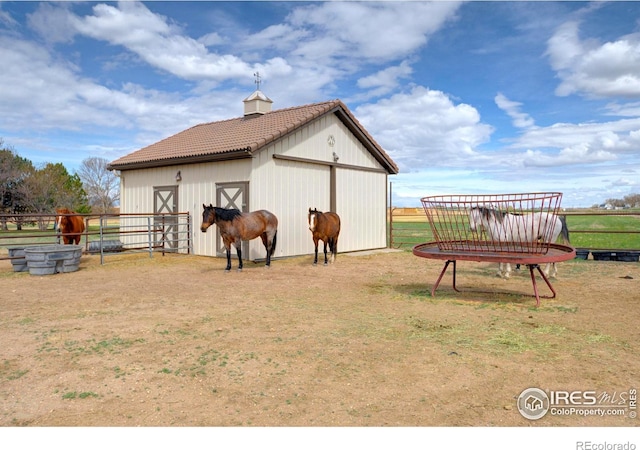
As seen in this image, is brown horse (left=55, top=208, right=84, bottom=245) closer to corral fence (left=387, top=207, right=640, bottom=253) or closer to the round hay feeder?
the round hay feeder

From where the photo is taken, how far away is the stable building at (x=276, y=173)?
12.2 meters

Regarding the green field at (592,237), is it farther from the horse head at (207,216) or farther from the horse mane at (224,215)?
the horse head at (207,216)

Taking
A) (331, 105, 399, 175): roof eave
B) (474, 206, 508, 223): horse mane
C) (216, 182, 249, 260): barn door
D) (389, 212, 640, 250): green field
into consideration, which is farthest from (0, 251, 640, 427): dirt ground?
(331, 105, 399, 175): roof eave

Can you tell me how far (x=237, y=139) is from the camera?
43.0 feet

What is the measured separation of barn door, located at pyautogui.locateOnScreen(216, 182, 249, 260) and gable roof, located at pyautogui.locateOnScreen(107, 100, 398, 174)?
780mm

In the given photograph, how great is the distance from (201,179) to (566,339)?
10677 millimetres

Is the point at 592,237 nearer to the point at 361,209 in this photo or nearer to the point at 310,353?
the point at 361,209

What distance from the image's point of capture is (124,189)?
1608 centimetres

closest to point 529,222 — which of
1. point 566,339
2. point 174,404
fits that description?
point 566,339

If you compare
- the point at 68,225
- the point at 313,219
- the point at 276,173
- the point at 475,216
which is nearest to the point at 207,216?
the point at 313,219

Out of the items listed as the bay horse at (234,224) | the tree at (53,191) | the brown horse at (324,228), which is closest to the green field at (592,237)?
the brown horse at (324,228)

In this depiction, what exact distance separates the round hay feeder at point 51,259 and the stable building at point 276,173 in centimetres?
356

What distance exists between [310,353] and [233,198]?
8.29 meters

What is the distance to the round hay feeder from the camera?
10.0 meters
